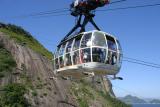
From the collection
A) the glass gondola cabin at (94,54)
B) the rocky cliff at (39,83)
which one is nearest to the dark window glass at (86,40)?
the glass gondola cabin at (94,54)

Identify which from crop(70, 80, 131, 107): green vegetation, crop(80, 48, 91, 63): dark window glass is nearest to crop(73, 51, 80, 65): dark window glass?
crop(80, 48, 91, 63): dark window glass

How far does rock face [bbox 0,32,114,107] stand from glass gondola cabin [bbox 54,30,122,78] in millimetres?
27494

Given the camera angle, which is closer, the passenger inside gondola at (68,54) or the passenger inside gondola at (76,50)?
the passenger inside gondola at (76,50)

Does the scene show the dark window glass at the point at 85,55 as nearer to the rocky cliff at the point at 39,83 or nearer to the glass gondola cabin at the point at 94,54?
the glass gondola cabin at the point at 94,54

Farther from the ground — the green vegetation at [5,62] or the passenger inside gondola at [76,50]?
the green vegetation at [5,62]

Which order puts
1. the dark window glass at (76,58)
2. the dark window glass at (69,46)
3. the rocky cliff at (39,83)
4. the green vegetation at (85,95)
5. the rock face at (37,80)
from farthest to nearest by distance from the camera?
1. the green vegetation at (85,95)
2. the rock face at (37,80)
3. the rocky cliff at (39,83)
4. the dark window glass at (69,46)
5. the dark window glass at (76,58)

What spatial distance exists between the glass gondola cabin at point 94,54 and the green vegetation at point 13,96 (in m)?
23.1

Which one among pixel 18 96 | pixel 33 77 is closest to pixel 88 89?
pixel 33 77

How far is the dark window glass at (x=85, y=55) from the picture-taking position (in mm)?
25516

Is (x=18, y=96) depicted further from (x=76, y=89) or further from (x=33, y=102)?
(x=76, y=89)

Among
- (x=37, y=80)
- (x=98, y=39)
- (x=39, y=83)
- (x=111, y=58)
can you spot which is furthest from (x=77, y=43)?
(x=37, y=80)

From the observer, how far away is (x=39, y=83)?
5850cm

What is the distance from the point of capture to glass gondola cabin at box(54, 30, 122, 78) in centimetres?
2539

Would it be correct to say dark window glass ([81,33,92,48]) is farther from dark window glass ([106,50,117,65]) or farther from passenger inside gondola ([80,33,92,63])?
dark window glass ([106,50,117,65])
